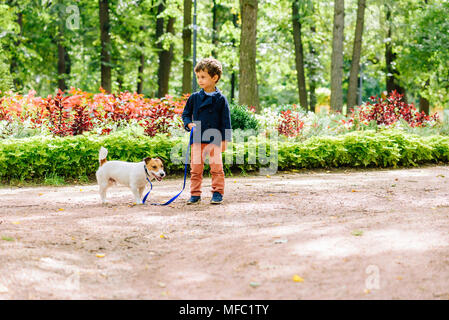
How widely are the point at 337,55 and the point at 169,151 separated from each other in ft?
30.9

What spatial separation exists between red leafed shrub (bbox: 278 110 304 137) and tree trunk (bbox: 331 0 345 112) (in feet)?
16.1

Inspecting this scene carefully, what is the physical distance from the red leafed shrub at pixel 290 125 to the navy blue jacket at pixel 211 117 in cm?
569

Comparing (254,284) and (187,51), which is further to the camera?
(187,51)

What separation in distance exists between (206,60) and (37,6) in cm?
1503

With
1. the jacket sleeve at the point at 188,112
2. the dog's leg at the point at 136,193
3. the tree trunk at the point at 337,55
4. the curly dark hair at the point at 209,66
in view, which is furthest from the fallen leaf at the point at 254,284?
the tree trunk at the point at 337,55

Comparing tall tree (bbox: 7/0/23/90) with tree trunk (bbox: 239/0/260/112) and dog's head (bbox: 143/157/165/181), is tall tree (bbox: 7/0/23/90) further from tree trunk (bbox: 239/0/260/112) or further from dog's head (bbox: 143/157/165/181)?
dog's head (bbox: 143/157/165/181)

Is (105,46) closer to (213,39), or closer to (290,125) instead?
(213,39)

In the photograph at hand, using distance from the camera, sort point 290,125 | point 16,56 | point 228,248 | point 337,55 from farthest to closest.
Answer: point 16,56 < point 337,55 < point 290,125 < point 228,248

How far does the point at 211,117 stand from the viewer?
646cm

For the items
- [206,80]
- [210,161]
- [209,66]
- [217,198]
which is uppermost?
[209,66]

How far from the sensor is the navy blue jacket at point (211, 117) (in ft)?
21.1

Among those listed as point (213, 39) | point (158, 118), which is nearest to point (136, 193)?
point (158, 118)

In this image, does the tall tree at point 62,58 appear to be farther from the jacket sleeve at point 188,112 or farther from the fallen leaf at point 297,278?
the fallen leaf at point 297,278

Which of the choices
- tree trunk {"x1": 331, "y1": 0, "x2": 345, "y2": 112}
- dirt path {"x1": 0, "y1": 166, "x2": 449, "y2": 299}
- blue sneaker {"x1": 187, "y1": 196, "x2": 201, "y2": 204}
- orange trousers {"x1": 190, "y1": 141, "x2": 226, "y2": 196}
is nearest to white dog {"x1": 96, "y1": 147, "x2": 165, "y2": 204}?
dirt path {"x1": 0, "y1": 166, "x2": 449, "y2": 299}
